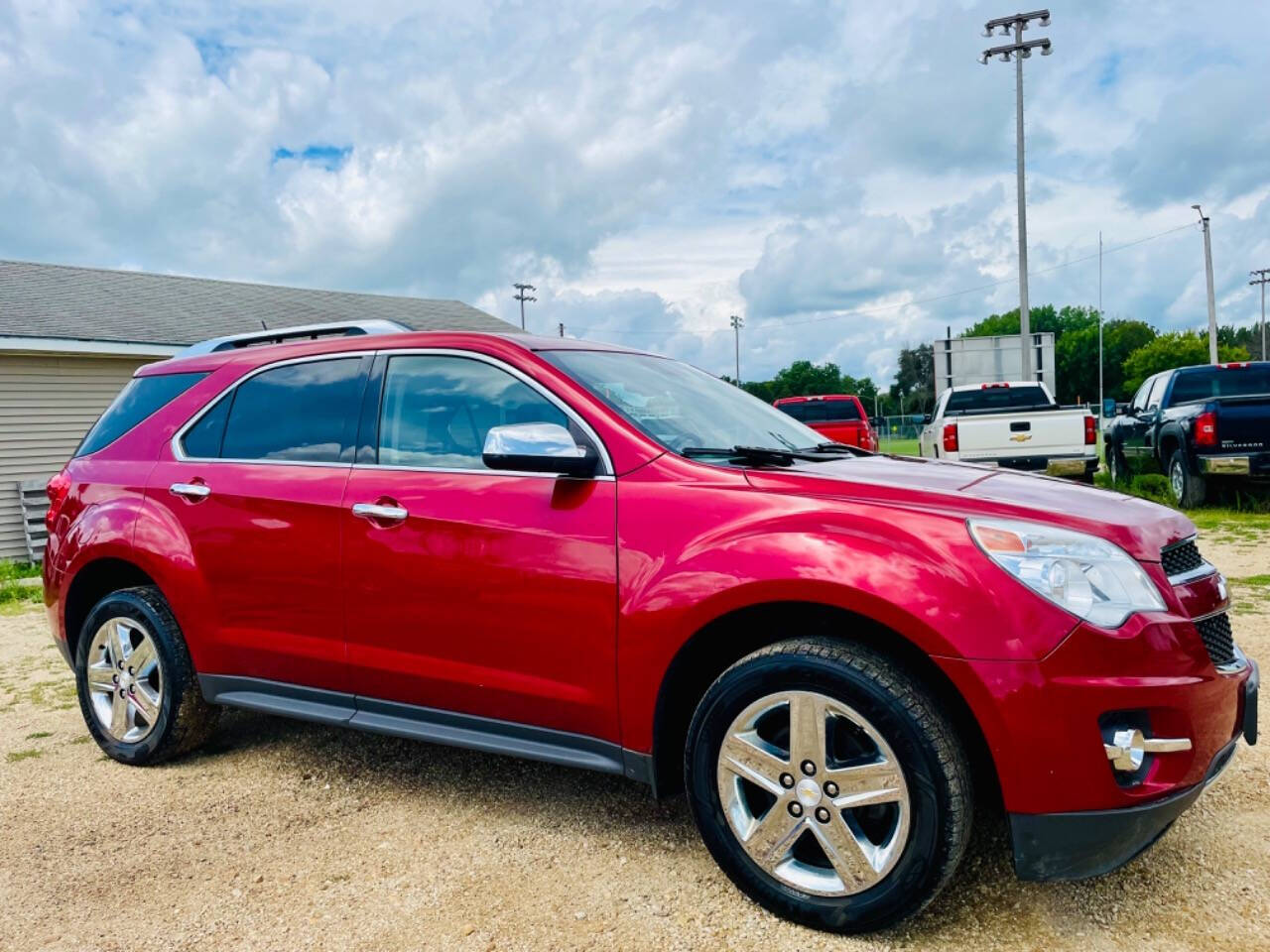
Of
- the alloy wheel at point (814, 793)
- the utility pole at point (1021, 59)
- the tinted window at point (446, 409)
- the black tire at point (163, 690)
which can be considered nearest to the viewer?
the alloy wheel at point (814, 793)

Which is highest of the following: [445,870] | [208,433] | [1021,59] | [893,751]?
[1021,59]

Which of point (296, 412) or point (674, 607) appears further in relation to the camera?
point (296, 412)

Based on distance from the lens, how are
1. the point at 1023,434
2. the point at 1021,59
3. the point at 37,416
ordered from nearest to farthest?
the point at 1023,434
the point at 37,416
the point at 1021,59

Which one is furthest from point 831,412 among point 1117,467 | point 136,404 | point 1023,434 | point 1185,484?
point 136,404

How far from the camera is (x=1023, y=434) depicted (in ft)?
37.9

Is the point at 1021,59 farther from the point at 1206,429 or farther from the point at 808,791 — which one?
the point at 808,791

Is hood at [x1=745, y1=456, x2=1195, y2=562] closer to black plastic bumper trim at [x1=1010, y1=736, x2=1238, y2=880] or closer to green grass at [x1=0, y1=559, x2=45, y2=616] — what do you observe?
black plastic bumper trim at [x1=1010, y1=736, x2=1238, y2=880]

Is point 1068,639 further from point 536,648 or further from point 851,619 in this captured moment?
point 536,648

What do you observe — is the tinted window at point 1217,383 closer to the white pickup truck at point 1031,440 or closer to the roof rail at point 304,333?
the white pickup truck at point 1031,440

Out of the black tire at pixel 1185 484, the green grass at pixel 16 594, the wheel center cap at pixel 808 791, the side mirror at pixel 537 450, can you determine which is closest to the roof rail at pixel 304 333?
the side mirror at pixel 537 450

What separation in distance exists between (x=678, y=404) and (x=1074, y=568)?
152 cm

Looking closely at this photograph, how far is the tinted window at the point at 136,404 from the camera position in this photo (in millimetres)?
4285

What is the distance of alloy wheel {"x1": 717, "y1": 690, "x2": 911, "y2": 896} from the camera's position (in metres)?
2.55

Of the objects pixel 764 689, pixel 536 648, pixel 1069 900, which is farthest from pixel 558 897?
pixel 1069 900
